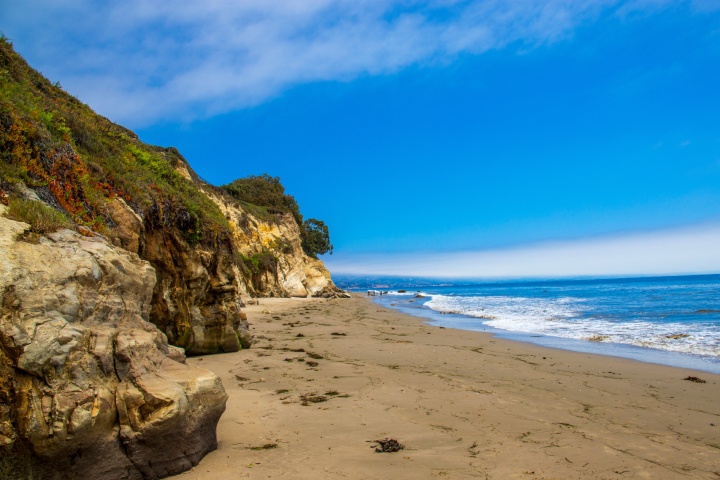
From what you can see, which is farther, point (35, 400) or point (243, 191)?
point (243, 191)

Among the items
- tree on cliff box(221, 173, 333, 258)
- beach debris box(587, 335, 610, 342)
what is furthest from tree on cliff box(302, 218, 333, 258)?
beach debris box(587, 335, 610, 342)

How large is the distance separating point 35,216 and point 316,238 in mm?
62553

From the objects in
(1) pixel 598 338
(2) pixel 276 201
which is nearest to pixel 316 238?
(2) pixel 276 201

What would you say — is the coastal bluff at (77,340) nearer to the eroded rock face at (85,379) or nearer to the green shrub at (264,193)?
the eroded rock face at (85,379)

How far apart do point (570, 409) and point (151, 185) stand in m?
9.15

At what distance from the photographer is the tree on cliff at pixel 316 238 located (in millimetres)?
65000

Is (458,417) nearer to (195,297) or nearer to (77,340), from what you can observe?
(77,340)

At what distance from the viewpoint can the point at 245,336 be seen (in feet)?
36.5

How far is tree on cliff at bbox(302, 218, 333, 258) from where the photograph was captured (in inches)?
2559

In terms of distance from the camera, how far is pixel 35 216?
176 inches

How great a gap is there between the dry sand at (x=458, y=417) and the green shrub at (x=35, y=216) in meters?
2.76

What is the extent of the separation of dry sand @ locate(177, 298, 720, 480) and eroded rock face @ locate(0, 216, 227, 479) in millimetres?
530

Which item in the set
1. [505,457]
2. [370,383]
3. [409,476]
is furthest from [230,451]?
[370,383]

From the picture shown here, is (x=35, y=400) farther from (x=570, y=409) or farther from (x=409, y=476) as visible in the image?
(x=570, y=409)
